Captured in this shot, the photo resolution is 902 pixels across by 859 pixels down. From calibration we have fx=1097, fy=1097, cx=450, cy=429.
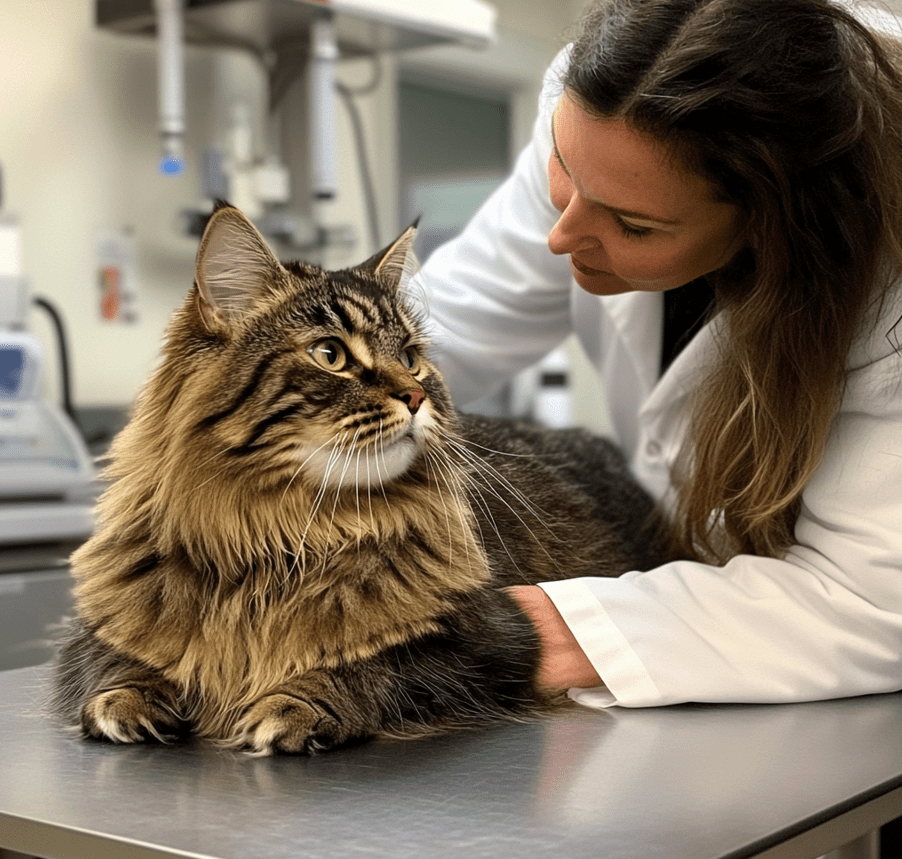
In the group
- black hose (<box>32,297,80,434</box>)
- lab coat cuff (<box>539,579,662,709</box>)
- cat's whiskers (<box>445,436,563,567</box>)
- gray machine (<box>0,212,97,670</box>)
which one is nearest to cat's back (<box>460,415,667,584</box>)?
cat's whiskers (<box>445,436,563,567</box>)

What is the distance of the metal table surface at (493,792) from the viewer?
796mm

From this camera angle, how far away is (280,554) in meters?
1.13

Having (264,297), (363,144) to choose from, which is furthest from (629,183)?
(363,144)

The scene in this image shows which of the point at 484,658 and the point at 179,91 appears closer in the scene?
the point at 484,658

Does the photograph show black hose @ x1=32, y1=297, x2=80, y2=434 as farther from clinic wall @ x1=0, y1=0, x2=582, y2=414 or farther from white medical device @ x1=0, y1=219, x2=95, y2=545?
white medical device @ x1=0, y1=219, x2=95, y2=545

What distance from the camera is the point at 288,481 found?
1.12 metres

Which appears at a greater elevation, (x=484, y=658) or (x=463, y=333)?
(x=463, y=333)

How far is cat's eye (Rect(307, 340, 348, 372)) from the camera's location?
1129 millimetres

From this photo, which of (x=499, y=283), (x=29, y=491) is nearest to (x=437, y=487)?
(x=499, y=283)

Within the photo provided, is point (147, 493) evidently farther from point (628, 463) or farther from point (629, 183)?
point (628, 463)

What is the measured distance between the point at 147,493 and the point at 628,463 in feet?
3.66

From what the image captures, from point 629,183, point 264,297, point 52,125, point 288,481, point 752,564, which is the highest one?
point 52,125

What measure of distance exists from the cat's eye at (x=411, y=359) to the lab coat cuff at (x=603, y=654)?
0.98 feet

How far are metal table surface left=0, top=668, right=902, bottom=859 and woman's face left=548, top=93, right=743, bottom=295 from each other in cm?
53
